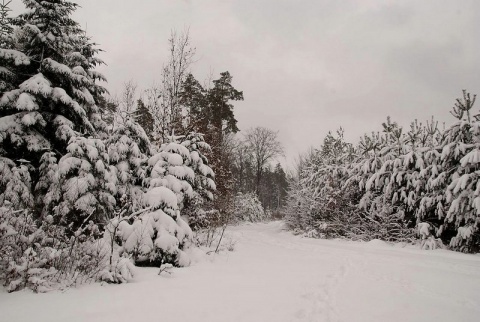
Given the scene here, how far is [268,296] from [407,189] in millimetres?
10758

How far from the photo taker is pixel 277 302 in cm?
464

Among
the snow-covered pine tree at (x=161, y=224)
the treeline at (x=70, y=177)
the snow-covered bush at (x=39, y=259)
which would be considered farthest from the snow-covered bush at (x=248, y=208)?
the snow-covered bush at (x=39, y=259)

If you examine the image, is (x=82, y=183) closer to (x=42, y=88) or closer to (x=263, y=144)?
(x=42, y=88)

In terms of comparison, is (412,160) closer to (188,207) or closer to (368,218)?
(368,218)

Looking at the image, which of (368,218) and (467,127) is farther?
(368,218)

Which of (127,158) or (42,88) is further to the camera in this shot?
(127,158)

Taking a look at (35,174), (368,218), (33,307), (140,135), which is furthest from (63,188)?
(368,218)

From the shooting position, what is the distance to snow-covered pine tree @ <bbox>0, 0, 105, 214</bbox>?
27.3 ft

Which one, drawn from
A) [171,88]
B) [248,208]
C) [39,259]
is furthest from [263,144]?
[39,259]

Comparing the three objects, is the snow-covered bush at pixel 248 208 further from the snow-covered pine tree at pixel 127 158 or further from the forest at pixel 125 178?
the snow-covered pine tree at pixel 127 158

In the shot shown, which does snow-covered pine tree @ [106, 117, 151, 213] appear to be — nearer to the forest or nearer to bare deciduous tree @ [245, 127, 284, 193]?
the forest

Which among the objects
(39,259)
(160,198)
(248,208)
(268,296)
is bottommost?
(248,208)

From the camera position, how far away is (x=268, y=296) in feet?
16.1

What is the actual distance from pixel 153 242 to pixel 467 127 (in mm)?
11731
